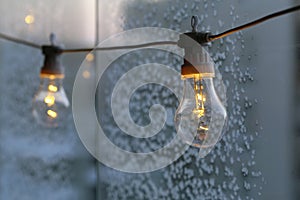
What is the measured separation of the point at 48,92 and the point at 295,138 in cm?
54

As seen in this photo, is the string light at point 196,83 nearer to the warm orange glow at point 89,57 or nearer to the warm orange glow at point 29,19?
the warm orange glow at point 29,19

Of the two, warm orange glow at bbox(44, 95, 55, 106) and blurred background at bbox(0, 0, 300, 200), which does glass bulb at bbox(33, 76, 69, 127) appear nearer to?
warm orange glow at bbox(44, 95, 55, 106)

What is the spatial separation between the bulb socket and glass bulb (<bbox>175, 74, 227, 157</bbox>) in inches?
10.4

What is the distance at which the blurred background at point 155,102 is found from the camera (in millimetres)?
849

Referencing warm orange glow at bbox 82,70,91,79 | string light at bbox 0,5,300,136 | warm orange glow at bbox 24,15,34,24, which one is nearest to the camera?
string light at bbox 0,5,300,136

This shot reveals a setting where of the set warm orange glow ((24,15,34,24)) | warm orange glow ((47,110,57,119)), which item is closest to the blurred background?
warm orange glow ((24,15,34,24))

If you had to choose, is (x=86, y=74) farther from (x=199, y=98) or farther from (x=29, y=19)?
(x=199, y=98)

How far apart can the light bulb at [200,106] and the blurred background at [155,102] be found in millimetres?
234

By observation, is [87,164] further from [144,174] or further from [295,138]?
[295,138]

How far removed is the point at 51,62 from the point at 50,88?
0.06 metres

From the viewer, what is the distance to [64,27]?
3.84ft

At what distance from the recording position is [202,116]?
671mm

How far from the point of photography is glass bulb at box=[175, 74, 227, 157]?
670 mm

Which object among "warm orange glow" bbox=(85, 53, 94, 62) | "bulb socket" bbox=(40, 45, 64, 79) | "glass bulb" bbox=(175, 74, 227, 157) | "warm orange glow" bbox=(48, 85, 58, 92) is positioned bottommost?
"glass bulb" bbox=(175, 74, 227, 157)
